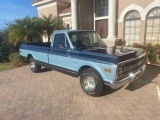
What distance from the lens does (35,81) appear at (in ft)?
22.2

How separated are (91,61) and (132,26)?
8.09 m

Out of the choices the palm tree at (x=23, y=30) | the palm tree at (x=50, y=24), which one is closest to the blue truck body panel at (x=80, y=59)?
the palm tree at (x=23, y=30)

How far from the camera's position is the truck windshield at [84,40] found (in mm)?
5472

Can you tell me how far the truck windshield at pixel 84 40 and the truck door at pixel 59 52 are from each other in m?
0.29

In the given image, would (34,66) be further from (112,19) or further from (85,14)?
(85,14)

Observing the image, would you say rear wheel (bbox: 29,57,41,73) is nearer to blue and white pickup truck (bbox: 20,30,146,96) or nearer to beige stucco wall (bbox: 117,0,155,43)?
blue and white pickup truck (bbox: 20,30,146,96)

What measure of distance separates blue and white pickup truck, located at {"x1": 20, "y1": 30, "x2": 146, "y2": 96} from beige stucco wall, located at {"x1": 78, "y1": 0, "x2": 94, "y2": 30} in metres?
8.90

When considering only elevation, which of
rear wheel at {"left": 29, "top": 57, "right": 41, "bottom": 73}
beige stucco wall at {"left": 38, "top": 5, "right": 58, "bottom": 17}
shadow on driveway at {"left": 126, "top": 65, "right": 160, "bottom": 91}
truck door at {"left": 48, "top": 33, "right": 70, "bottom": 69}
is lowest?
shadow on driveway at {"left": 126, "top": 65, "right": 160, "bottom": 91}

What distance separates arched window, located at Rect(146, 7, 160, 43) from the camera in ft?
34.1

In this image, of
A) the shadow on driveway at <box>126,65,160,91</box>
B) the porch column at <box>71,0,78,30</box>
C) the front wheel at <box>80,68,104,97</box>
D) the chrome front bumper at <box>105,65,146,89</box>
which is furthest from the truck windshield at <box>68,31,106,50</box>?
the porch column at <box>71,0,78,30</box>

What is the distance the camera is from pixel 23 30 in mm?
10703

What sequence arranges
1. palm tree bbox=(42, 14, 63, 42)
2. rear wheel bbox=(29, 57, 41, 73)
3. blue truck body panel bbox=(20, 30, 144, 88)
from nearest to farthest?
blue truck body panel bbox=(20, 30, 144, 88), rear wheel bbox=(29, 57, 41, 73), palm tree bbox=(42, 14, 63, 42)

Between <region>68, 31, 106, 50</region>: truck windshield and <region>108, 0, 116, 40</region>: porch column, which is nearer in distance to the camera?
<region>68, 31, 106, 50</region>: truck windshield

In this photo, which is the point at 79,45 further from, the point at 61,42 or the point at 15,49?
the point at 15,49
